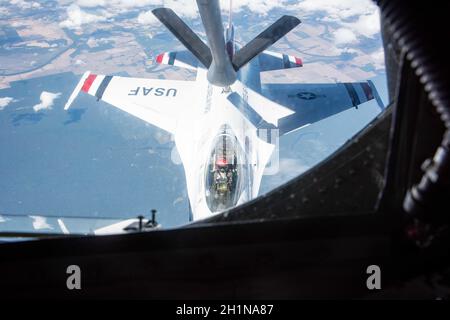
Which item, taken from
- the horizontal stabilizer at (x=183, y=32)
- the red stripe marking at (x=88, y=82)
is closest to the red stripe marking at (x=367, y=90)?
the horizontal stabilizer at (x=183, y=32)

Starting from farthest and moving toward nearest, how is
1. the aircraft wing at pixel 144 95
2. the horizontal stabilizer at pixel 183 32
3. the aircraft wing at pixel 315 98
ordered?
the aircraft wing at pixel 144 95 → the aircraft wing at pixel 315 98 → the horizontal stabilizer at pixel 183 32

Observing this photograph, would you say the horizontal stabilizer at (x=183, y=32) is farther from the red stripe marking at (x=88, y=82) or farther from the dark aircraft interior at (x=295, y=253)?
the dark aircraft interior at (x=295, y=253)

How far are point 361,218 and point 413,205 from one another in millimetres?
224

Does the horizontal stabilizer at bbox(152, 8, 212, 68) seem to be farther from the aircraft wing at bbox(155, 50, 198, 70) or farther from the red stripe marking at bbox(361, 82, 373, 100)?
the red stripe marking at bbox(361, 82, 373, 100)

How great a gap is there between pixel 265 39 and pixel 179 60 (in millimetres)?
3999

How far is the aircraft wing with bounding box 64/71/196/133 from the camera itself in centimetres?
905

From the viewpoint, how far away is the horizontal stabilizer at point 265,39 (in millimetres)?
6906

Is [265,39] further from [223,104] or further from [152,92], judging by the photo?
[152,92]

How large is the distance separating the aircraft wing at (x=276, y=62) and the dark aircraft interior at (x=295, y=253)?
967cm

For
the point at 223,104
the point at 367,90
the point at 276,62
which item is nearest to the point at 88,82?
the point at 223,104

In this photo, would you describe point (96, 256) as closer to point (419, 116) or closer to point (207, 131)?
point (419, 116)

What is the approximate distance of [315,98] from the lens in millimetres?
9273

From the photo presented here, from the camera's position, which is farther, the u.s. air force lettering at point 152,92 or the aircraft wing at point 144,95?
the u.s. air force lettering at point 152,92
